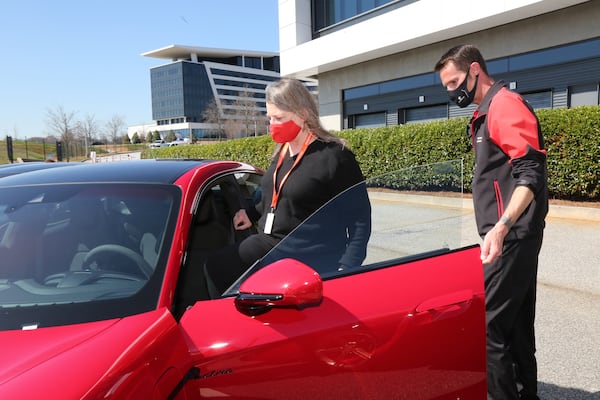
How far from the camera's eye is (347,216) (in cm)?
196

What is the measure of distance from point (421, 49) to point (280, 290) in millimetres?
15006

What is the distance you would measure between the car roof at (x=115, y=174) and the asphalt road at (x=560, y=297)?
1.00 m

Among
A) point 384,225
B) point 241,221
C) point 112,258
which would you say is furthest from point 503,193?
point 112,258

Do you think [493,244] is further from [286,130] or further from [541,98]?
[541,98]

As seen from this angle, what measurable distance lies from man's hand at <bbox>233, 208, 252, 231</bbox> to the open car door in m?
0.97

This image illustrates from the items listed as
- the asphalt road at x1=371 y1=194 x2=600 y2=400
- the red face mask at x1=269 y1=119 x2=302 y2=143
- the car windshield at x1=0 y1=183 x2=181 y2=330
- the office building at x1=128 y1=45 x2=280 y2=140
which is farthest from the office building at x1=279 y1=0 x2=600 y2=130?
the office building at x1=128 y1=45 x2=280 y2=140

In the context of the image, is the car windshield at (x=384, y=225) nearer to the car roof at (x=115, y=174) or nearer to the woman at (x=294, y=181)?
the woman at (x=294, y=181)

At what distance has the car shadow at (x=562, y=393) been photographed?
2.78 metres

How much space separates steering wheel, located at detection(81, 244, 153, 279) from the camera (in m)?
1.84

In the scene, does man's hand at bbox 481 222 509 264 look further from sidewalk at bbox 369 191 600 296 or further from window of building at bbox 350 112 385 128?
window of building at bbox 350 112 385 128

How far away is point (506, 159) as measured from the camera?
2207mm

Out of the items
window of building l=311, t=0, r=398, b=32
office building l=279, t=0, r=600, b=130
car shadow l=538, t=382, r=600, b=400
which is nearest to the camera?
car shadow l=538, t=382, r=600, b=400

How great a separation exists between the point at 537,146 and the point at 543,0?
34.6ft

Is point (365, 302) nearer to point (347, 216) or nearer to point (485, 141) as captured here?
point (347, 216)
